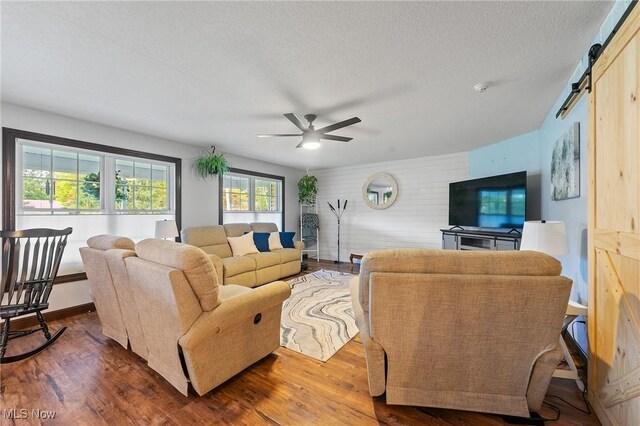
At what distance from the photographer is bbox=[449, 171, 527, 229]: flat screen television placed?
365 cm

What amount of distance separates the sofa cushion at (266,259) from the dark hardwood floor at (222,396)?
2.09m

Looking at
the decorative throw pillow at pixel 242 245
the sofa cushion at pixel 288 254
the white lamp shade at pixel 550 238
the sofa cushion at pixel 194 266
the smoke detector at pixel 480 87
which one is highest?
the smoke detector at pixel 480 87

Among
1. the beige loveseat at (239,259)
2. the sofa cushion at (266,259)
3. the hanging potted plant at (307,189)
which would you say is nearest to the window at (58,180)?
the beige loveseat at (239,259)

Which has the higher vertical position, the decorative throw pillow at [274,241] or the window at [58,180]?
the window at [58,180]

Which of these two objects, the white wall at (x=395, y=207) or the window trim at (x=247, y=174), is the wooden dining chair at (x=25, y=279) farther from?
the white wall at (x=395, y=207)

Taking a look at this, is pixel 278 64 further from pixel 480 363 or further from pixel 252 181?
pixel 252 181

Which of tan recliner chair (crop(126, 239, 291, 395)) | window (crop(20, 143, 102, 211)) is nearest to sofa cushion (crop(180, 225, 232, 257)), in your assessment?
window (crop(20, 143, 102, 211))

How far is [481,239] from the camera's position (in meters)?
4.16

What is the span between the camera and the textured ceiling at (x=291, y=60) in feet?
4.90

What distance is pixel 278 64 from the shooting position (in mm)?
1998

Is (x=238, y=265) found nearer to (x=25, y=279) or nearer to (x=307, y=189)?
(x=25, y=279)

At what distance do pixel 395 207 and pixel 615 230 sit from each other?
4.37m

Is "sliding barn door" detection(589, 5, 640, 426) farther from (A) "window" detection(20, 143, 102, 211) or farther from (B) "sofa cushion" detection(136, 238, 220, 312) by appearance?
(A) "window" detection(20, 143, 102, 211)

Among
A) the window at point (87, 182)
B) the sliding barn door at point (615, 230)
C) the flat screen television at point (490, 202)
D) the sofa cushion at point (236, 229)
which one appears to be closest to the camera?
the sliding barn door at point (615, 230)
